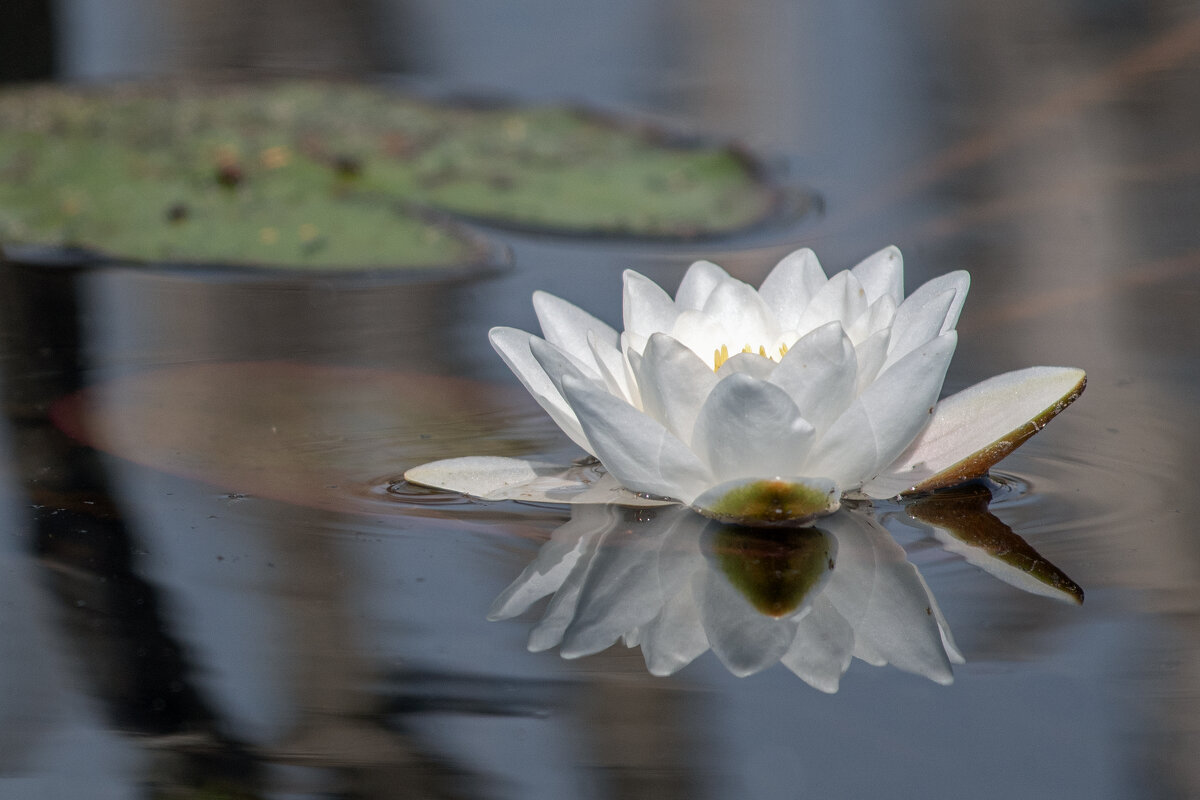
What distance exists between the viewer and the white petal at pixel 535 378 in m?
1.01

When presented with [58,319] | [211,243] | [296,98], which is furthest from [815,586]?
[296,98]

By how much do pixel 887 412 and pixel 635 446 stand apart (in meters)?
0.19

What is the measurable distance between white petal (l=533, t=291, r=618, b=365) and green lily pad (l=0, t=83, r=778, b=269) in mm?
752

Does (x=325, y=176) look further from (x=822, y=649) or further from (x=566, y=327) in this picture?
(x=822, y=649)

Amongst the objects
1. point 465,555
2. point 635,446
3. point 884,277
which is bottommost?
point 465,555

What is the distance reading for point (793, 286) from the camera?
1.07 m

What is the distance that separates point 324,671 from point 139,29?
3074mm

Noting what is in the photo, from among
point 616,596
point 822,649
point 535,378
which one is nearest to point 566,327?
point 535,378

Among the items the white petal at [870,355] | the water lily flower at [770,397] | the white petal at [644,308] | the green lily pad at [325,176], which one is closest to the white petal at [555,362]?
the water lily flower at [770,397]

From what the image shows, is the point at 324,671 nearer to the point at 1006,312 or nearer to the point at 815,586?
the point at 815,586

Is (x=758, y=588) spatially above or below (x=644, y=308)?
below

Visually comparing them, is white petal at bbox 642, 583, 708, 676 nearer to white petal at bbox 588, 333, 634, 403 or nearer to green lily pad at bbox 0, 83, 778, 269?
white petal at bbox 588, 333, 634, 403

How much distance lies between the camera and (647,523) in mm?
994

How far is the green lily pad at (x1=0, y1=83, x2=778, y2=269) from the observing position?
188 centimetres
